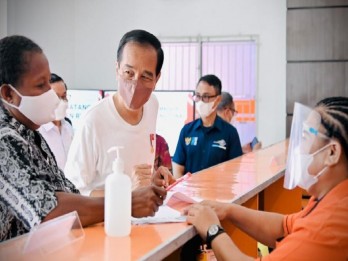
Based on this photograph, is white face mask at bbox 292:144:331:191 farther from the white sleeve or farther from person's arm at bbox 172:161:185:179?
person's arm at bbox 172:161:185:179

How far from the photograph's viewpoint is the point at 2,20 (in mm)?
6355

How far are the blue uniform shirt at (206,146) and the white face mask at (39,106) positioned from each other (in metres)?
2.01

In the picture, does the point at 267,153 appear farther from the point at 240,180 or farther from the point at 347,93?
the point at 347,93

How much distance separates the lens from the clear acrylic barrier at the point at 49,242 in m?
1.07

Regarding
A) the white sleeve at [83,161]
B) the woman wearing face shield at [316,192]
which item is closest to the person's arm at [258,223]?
the woman wearing face shield at [316,192]

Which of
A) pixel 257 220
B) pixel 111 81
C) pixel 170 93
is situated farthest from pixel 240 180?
pixel 111 81

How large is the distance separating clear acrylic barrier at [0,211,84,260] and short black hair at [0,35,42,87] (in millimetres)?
392

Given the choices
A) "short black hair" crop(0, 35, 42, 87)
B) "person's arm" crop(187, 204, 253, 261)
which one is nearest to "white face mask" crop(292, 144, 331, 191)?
"person's arm" crop(187, 204, 253, 261)

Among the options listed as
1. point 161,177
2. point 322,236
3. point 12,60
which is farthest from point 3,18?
point 322,236

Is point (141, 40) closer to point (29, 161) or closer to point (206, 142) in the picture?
point (29, 161)

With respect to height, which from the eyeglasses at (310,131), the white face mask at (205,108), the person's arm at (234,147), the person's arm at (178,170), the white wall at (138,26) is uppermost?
the white wall at (138,26)

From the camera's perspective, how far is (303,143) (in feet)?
4.57

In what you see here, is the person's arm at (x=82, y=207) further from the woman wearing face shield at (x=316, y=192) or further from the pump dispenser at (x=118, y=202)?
the woman wearing face shield at (x=316, y=192)

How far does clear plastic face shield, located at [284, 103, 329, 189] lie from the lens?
53.9 inches
